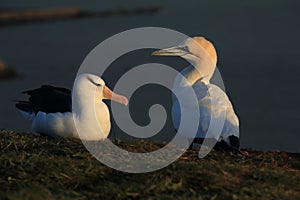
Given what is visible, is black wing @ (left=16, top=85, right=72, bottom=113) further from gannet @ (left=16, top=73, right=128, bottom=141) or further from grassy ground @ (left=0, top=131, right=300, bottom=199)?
grassy ground @ (left=0, top=131, right=300, bottom=199)

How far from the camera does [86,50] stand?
28609 mm

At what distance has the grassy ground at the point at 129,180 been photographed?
662cm

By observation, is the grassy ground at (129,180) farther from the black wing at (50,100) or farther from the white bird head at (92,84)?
the white bird head at (92,84)

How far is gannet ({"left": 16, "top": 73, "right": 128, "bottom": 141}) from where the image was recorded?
8.88 m

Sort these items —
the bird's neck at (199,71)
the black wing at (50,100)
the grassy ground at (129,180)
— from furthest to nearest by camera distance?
the bird's neck at (199,71)
the black wing at (50,100)
the grassy ground at (129,180)

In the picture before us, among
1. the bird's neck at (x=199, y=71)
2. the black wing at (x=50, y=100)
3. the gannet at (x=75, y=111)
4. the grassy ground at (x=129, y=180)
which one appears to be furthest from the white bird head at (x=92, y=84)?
the grassy ground at (x=129, y=180)

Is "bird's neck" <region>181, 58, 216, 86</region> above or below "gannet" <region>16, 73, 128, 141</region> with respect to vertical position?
above

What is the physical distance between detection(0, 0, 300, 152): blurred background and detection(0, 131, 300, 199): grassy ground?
8.08m

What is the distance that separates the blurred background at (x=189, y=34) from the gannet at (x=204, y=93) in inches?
199

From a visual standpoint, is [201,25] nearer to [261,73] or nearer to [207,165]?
[261,73]

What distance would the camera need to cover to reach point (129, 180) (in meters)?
6.87

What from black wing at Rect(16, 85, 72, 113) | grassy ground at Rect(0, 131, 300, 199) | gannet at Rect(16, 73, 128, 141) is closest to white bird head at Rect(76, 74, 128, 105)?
gannet at Rect(16, 73, 128, 141)

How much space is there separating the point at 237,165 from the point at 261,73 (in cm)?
1780

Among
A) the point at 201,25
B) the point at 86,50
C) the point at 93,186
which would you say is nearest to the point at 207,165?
the point at 93,186
